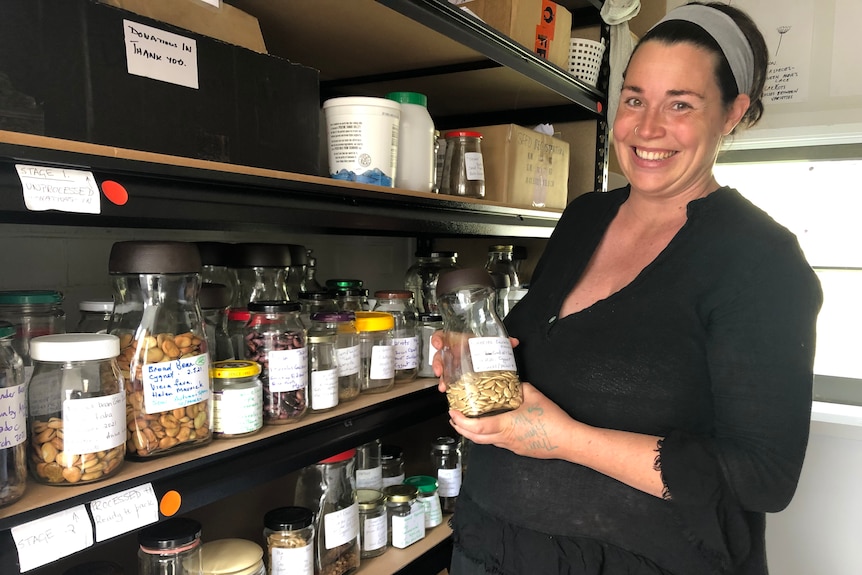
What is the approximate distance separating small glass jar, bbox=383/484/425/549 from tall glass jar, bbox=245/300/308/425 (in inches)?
18.2

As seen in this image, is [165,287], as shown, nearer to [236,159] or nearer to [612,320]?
[236,159]

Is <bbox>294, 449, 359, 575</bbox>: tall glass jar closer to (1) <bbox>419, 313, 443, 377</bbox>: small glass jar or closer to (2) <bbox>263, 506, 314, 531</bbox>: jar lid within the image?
(2) <bbox>263, 506, 314, 531</bbox>: jar lid

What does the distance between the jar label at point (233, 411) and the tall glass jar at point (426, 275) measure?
0.85 meters

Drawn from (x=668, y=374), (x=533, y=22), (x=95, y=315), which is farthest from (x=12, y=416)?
(x=533, y=22)

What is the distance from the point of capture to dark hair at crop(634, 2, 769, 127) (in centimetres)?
100

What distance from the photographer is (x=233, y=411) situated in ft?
2.84

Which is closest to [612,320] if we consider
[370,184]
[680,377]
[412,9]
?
[680,377]

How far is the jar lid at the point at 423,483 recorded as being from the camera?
1413mm

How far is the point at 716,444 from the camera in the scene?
88 cm

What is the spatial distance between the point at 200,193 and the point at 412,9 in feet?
1.63

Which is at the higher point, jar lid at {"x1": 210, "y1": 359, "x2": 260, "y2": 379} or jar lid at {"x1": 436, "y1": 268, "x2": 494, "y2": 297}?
jar lid at {"x1": 436, "y1": 268, "x2": 494, "y2": 297}

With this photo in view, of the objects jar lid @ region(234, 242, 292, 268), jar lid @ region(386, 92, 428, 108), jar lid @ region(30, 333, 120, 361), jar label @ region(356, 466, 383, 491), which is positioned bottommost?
jar label @ region(356, 466, 383, 491)

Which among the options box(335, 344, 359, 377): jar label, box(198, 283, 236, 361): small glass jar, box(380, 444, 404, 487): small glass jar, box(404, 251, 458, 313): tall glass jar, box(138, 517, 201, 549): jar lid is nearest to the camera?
box(138, 517, 201, 549): jar lid

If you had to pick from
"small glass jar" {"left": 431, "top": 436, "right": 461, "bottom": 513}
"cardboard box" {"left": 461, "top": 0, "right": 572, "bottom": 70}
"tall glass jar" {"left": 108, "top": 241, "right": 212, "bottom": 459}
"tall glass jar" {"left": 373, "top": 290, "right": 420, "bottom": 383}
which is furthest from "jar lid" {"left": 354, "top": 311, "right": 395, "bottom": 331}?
"cardboard box" {"left": 461, "top": 0, "right": 572, "bottom": 70}
